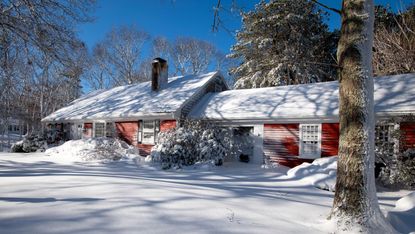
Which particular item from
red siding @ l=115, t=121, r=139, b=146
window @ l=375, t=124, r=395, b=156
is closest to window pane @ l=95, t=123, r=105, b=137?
red siding @ l=115, t=121, r=139, b=146

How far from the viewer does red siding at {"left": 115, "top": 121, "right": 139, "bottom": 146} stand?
1828 cm

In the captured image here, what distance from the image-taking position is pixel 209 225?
4.29 meters

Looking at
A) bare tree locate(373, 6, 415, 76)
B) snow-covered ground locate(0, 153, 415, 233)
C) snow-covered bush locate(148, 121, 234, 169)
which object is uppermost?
bare tree locate(373, 6, 415, 76)

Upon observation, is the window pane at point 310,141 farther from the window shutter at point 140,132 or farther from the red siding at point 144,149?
the window shutter at point 140,132

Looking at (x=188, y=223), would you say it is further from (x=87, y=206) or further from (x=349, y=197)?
(x=349, y=197)

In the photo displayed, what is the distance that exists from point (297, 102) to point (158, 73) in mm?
9793

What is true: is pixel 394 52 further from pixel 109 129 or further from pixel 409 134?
pixel 109 129

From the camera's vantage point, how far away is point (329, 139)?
12.6 m

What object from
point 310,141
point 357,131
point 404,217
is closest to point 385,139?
point 310,141

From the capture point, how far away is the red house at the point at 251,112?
12.7 m

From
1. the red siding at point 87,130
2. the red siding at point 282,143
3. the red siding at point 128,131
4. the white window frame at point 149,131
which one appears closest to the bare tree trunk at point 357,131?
the red siding at point 282,143

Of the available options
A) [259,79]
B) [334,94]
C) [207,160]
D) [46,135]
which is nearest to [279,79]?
[259,79]

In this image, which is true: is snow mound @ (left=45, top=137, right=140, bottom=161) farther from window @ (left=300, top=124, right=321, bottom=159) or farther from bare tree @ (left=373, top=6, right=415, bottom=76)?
bare tree @ (left=373, top=6, right=415, bottom=76)

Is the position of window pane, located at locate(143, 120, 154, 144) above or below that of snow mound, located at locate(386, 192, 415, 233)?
above
